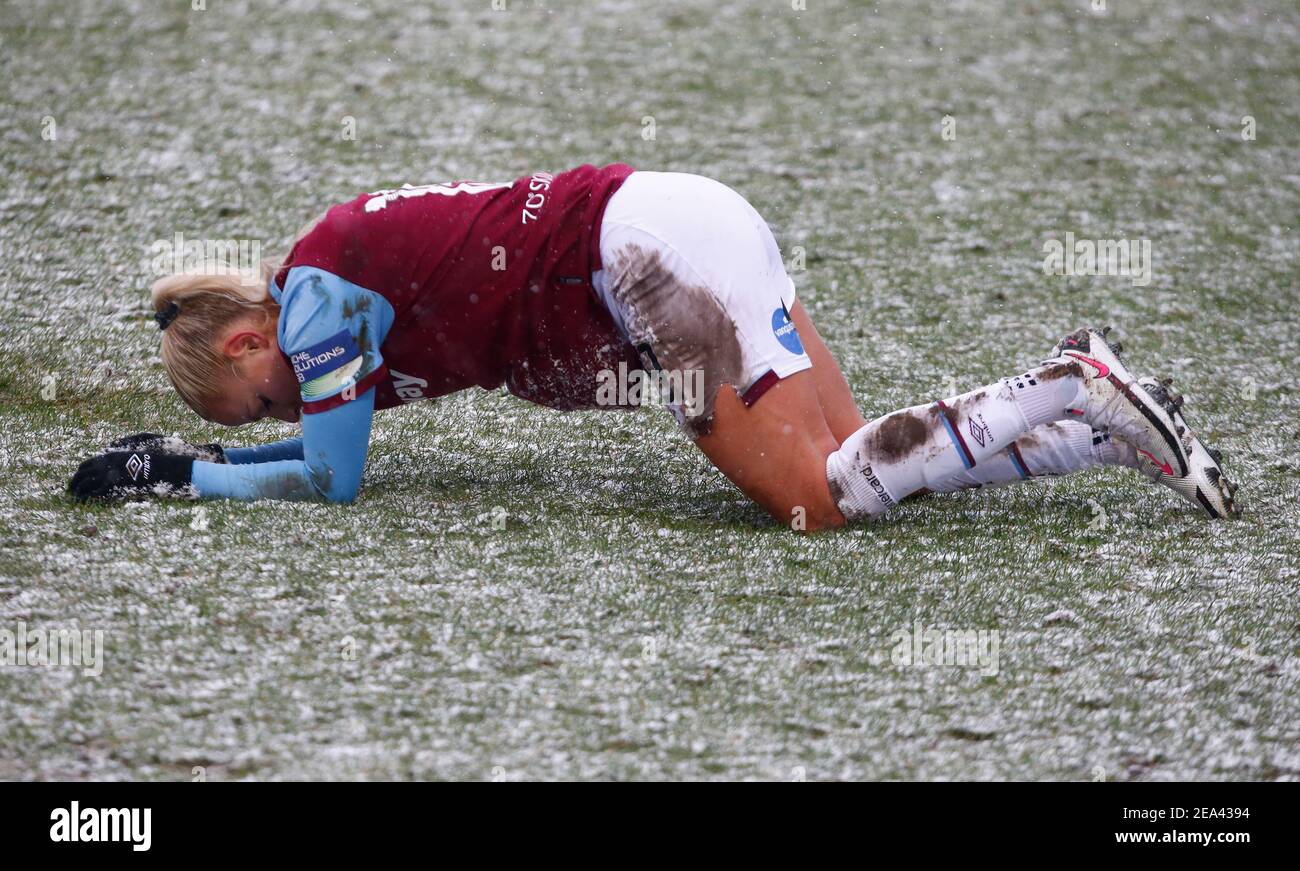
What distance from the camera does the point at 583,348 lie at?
3.25 m

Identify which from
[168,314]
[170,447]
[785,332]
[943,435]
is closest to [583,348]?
[785,332]

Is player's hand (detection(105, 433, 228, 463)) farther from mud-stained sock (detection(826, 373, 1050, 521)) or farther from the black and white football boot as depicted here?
the black and white football boot

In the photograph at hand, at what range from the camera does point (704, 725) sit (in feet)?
7.91

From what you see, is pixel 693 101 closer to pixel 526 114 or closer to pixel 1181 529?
pixel 526 114

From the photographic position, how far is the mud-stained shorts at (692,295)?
3.12 metres

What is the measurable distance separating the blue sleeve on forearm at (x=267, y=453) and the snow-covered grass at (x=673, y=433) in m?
0.27

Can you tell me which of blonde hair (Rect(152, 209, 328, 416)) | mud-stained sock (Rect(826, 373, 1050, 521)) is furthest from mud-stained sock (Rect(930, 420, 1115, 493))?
blonde hair (Rect(152, 209, 328, 416))

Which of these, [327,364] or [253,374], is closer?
[327,364]

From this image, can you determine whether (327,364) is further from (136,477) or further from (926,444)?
(926,444)

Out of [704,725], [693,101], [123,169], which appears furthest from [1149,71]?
[704,725]

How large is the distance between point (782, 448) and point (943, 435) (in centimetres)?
38

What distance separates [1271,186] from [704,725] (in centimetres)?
506

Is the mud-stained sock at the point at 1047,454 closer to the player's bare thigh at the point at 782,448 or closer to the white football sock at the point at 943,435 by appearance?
the white football sock at the point at 943,435

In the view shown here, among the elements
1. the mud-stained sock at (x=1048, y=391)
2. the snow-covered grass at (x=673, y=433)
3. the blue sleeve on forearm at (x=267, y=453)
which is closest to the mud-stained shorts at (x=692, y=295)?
the snow-covered grass at (x=673, y=433)
